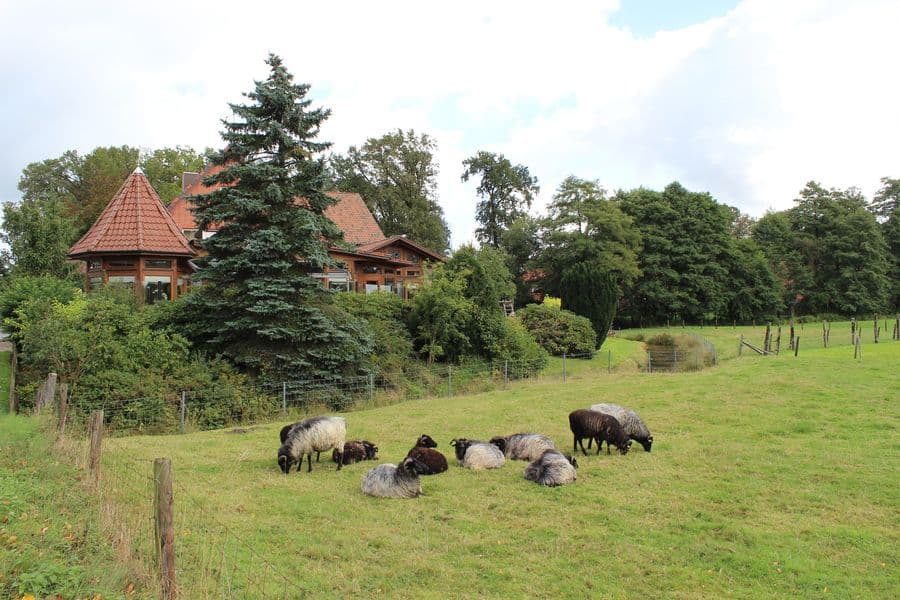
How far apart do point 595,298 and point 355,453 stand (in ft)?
90.8

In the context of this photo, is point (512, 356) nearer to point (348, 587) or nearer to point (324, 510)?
point (324, 510)

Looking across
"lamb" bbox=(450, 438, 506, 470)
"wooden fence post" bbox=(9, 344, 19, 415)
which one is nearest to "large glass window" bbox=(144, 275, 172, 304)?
"wooden fence post" bbox=(9, 344, 19, 415)

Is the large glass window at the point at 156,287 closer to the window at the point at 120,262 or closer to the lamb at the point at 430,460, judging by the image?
the window at the point at 120,262

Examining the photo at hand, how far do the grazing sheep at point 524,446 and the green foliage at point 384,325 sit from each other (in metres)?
10.8

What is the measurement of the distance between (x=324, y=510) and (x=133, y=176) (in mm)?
23540

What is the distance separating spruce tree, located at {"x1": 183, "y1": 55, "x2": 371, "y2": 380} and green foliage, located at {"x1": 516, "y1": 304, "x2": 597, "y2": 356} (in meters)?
14.8

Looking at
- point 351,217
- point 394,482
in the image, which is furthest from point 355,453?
point 351,217

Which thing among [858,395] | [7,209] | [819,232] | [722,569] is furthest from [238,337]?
[819,232]

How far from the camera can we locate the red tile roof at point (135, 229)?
24.7 m

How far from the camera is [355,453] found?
11859 mm

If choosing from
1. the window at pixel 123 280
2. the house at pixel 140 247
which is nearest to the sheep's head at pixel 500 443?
the house at pixel 140 247

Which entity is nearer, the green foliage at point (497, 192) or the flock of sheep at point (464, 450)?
the flock of sheep at point (464, 450)

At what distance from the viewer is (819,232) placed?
64562 millimetres

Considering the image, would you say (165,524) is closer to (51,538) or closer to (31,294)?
(51,538)
